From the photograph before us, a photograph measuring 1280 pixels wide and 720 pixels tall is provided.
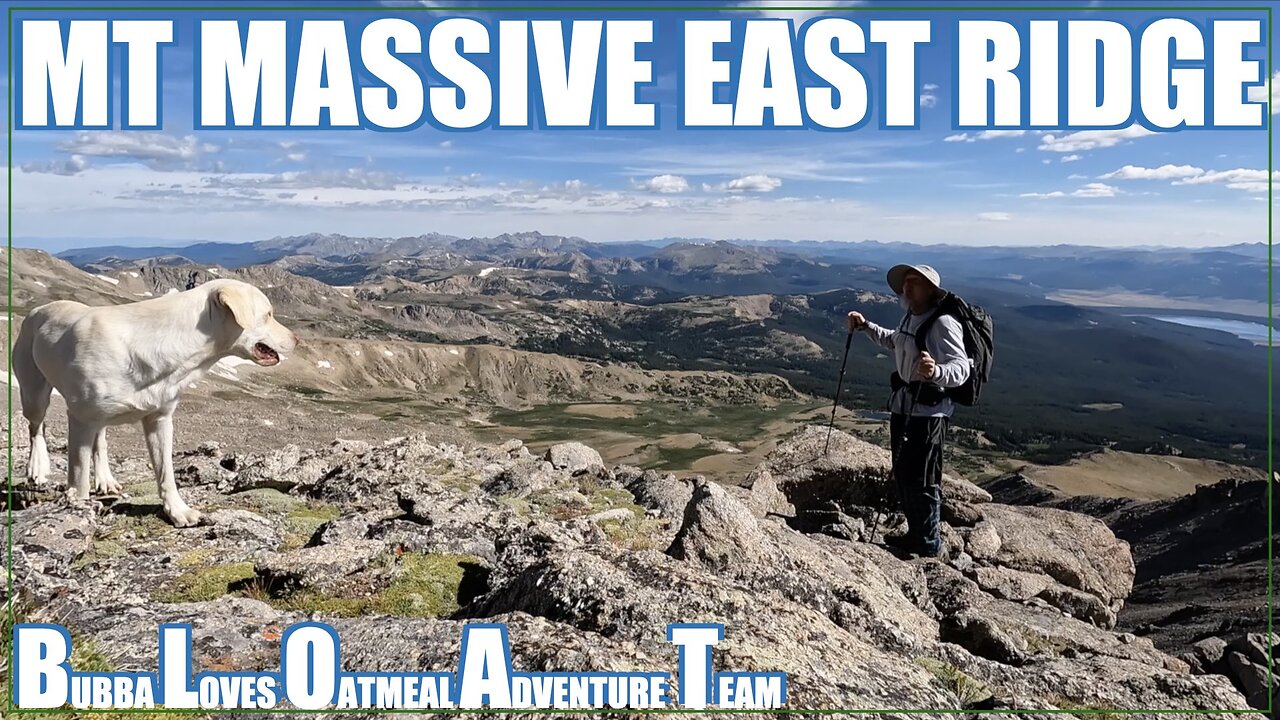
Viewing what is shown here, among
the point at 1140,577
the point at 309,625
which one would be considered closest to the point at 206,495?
the point at 309,625

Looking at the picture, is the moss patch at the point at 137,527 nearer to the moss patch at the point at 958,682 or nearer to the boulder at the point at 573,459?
the moss patch at the point at 958,682

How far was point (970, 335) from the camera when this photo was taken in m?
9.65

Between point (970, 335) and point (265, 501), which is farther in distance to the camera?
point (265, 501)

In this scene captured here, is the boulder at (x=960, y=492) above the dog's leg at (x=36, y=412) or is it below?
below

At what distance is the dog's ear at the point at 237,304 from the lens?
26.2 feet

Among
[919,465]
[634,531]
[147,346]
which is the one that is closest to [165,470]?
[147,346]

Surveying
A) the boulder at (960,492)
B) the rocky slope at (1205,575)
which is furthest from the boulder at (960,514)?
the rocky slope at (1205,575)

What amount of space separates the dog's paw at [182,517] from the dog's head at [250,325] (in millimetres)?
2280

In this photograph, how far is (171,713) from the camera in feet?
13.1

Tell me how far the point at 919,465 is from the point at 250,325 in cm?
916

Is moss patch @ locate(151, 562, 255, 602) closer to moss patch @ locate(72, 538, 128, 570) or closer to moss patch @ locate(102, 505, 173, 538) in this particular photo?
moss patch @ locate(72, 538, 128, 570)

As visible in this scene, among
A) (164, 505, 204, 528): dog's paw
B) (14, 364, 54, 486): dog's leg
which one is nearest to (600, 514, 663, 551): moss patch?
(164, 505, 204, 528): dog's paw

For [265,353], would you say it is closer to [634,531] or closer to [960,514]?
[634,531]

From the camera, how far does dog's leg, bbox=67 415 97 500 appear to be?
28.7 feet
